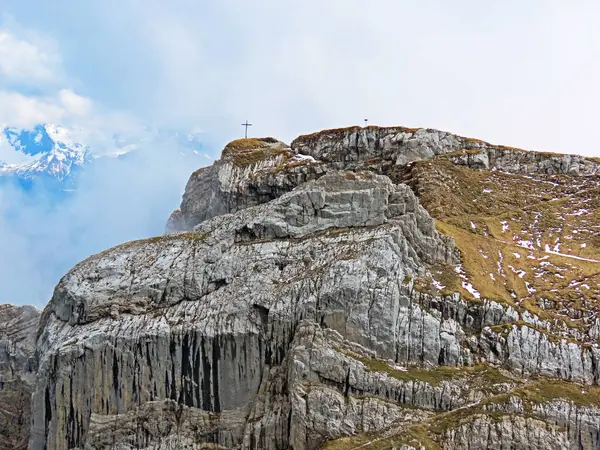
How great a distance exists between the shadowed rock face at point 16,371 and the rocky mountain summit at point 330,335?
20318 mm

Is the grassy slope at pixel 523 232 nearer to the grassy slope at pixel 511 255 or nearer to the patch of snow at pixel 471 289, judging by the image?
the grassy slope at pixel 511 255

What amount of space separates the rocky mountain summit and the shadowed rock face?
20.3 metres

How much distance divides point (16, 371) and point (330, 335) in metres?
57.9

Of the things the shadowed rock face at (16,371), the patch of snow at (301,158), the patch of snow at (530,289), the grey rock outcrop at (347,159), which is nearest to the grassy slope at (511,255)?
the patch of snow at (530,289)

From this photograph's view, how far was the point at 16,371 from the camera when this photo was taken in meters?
89.5

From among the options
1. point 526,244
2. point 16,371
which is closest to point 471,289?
point 526,244

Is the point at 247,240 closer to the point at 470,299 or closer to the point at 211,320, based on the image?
the point at 211,320

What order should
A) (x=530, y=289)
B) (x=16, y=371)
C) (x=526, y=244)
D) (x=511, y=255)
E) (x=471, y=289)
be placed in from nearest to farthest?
(x=471, y=289) < (x=530, y=289) < (x=511, y=255) < (x=526, y=244) < (x=16, y=371)

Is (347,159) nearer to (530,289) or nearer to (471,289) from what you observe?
(530,289)

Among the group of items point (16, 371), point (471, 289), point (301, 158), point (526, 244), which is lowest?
point (16, 371)

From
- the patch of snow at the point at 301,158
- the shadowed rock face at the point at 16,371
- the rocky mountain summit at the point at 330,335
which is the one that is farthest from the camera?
the patch of snow at the point at 301,158

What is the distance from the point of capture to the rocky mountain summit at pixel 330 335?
4875 cm

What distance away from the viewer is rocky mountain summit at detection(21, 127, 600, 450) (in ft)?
160

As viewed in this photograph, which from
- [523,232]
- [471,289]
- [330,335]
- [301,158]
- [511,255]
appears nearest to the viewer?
[330,335]
